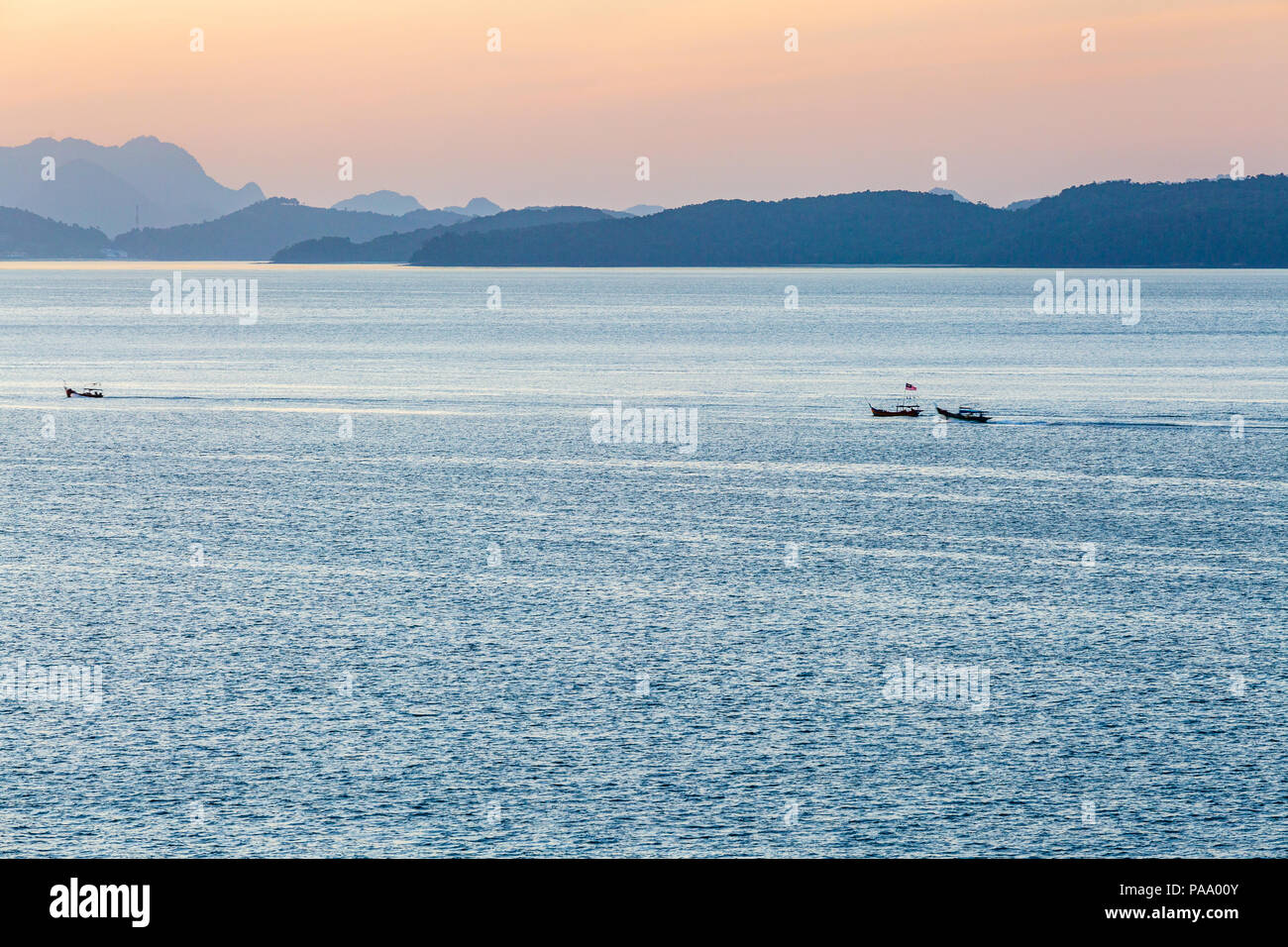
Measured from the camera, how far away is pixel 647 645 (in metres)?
57.5

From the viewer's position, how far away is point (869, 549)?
74875 mm

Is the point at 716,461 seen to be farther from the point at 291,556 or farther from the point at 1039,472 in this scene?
the point at 291,556

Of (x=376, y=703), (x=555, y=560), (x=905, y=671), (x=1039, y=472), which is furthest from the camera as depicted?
(x=1039, y=472)

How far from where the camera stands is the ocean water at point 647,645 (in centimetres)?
4053

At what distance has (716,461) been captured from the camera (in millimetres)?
105500

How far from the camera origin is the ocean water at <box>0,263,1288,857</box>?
40531 millimetres
